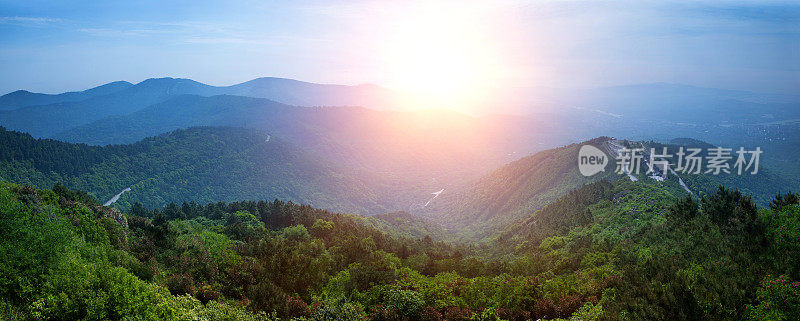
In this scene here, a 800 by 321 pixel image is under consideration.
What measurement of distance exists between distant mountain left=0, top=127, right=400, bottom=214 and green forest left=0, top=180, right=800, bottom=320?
9056 centimetres

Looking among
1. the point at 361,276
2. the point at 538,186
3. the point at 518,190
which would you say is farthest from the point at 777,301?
the point at 518,190

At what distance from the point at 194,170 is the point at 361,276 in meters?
139

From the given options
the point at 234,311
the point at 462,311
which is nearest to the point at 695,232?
the point at 462,311

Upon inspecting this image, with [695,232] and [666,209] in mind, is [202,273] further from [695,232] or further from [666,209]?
[666,209]

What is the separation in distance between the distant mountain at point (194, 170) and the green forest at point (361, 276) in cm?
9056

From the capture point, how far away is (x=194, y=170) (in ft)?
457

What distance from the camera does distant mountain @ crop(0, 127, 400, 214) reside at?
98.9m

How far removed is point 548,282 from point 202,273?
1946 cm

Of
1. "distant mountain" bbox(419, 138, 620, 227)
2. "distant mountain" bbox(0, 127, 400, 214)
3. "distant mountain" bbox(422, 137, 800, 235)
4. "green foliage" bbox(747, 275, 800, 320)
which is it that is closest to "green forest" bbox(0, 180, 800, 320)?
"green foliage" bbox(747, 275, 800, 320)

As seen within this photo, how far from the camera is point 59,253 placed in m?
16.5

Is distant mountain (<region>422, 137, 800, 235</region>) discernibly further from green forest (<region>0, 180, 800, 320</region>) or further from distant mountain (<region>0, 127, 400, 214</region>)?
distant mountain (<region>0, 127, 400, 214</region>)

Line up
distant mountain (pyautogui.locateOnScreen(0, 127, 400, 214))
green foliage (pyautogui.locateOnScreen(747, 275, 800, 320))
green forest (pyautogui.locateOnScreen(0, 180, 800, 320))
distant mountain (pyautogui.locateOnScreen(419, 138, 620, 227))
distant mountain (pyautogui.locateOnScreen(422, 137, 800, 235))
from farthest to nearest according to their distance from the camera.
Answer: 1. distant mountain (pyautogui.locateOnScreen(0, 127, 400, 214))
2. distant mountain (pyautogui.locateOnScreen(419, 138, 620, 227))
3. distant mountain (pyautogui.locateOnScreen(422, 137, 800, 235))
4. green forest (pyautogui.locateOnScreen(0, 180, 800, 320))
5. green foliage (pyautogui.locateOnScreen(747, 275, 800, 320))

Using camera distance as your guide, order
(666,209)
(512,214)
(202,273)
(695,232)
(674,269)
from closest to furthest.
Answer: (674,269) < (202,273) < (695,232) < (666,209) < (512,214)

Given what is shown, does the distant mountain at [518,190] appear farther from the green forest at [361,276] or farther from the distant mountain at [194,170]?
the green forest at [361,276]
